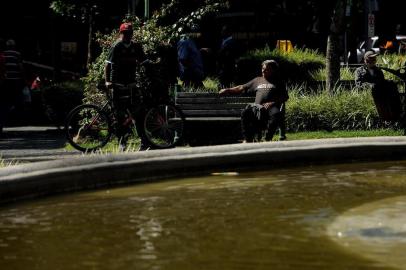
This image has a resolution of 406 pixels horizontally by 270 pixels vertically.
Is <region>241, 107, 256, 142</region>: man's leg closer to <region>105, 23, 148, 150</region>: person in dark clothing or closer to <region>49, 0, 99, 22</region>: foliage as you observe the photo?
<region>105, 23, 148, 150</region>: person in dark clothing

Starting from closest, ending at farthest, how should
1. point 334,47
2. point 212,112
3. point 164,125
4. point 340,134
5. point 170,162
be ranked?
point 170,162
point 164,125
point 340,134
point 212,112
point 334,47

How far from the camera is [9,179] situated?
9.87 metres

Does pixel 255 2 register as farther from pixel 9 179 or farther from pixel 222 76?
pixel 9 179

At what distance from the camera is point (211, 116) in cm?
1750

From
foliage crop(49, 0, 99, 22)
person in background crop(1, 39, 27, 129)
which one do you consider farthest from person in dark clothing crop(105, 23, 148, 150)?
foliage crop(49, 0, 99, 22)

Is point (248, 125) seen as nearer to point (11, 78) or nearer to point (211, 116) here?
point (211, 116)

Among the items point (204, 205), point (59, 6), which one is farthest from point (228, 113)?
point (59, 6)

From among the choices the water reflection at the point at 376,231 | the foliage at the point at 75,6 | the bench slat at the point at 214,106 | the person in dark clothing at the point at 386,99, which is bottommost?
the water reflection at the point at 376,231

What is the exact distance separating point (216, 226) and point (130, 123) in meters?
7.27

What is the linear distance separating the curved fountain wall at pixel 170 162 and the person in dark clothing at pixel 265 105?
1766 mm

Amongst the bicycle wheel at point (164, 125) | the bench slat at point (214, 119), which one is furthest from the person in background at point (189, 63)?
the bicycle wheel at point (164, 125)

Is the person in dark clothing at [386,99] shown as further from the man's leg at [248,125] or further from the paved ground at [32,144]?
the paved ground at [32,144]

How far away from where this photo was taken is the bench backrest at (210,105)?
57.4 feet

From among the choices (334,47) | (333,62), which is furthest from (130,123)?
(334,47)
